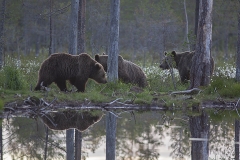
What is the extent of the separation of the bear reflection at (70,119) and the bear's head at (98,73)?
10.6ft

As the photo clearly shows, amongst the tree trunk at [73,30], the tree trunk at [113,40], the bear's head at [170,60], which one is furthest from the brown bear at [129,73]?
the tree trunk at [73,30]

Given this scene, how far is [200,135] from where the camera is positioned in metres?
8.97

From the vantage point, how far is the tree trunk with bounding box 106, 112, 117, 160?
8973mm

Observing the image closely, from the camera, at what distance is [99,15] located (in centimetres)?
3584

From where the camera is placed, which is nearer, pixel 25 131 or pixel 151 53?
pixel 25 131

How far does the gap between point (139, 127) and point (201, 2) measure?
4551 millimetres

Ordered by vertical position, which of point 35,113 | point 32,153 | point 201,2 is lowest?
point 32,153

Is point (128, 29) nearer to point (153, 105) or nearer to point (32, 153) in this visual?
point (153, 105)

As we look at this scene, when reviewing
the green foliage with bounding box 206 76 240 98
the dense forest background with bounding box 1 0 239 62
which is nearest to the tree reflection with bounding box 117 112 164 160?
the green foliage with bounding box 206 76 240 98

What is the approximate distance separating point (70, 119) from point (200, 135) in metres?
2.80

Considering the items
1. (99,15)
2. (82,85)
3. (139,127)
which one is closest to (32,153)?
(139,127)

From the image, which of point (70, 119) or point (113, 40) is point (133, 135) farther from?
point (113, 40)

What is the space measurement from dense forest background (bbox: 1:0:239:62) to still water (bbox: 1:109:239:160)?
641 inches

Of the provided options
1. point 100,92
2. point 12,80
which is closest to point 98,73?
point 100,92
